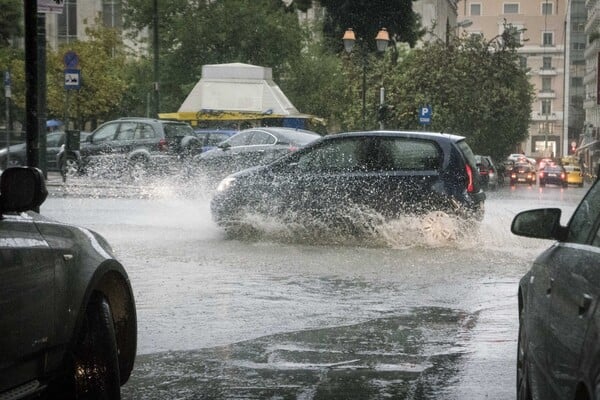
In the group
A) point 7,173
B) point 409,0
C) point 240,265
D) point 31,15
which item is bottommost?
point 240,265

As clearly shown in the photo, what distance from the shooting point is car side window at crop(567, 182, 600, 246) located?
4863mm

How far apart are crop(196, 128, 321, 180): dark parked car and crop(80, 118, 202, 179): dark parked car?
A: 3.36 metres

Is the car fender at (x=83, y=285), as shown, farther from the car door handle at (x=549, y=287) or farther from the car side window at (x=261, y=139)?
the car side window at (x=261, y=139)

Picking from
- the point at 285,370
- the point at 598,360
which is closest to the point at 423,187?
the point at 285,370

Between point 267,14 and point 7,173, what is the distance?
192 ft

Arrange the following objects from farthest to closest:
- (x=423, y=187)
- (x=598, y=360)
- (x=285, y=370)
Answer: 1. (x=423, y=187)
2. (x=285, y=370)
3. (x=598, y=360)

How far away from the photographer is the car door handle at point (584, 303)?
4.10 meters

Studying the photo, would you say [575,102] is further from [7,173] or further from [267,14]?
[7,173]

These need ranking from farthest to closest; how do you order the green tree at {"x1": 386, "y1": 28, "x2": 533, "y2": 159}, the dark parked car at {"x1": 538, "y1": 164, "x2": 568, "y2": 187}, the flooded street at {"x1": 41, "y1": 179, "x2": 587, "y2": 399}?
the dark parked car at {"x1": 538, "y1": 164, "x2": 568, "y2": 187}
the green tree at {"x1": 386, "y1": 28, "x2": 533, "y2": 159}
the flooded street at {"x1": 41, "y1": 179, "x2": 587, "y2": 399}

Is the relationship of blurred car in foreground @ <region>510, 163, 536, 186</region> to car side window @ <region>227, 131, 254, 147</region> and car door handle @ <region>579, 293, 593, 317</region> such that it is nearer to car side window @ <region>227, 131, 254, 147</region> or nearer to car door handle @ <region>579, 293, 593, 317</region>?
car side window @ <region>227, 131, 254, 147</region>

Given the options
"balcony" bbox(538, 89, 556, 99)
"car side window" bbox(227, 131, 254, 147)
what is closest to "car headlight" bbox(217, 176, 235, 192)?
"car side window" bbox(227, 131, 254, 147)

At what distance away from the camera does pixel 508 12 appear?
15325 centimetres

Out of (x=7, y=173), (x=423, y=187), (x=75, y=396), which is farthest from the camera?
(x=423, y=187)

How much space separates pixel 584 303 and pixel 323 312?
6.60 metres
